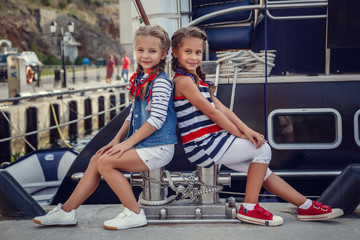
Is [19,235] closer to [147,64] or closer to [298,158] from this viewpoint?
[147,64]

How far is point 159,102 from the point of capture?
262cm

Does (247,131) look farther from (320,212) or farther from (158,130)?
(320,212)

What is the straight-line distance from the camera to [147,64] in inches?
106

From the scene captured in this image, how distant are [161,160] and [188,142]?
194mm

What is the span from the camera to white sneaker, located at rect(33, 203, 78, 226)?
271cm

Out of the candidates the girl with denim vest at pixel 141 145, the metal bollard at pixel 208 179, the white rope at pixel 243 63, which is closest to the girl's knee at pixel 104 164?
the girl with denim vest at pixel 141 145

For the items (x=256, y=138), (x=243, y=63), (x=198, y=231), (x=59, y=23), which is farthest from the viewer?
(x=59, y=23)

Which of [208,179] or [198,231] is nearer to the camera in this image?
[198,231]

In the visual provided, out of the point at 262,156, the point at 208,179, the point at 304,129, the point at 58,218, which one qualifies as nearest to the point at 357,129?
the point at 304,129

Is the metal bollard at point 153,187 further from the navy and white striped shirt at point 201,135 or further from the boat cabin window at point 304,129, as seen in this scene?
the boat cabin window at point 304,129

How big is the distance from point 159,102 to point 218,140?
420 mm

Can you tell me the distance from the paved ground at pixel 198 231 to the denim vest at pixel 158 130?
498mm

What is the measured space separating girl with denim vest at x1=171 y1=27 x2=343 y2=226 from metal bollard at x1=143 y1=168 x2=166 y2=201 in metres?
0.26

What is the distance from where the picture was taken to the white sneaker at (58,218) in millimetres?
2713
